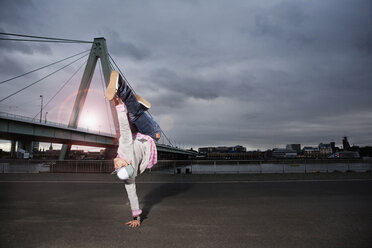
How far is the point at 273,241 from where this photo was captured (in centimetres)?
360

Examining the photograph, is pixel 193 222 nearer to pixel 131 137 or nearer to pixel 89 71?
pixel 131 137

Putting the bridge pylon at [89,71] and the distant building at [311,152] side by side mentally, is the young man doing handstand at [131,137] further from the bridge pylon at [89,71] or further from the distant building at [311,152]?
the distant building at [311,152]

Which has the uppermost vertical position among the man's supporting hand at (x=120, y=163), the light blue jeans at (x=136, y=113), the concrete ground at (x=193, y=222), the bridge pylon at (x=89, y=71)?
the bridge pylon at (x=89, y=71)

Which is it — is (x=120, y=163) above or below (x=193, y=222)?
above

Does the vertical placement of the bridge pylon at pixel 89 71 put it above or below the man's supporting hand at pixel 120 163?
above

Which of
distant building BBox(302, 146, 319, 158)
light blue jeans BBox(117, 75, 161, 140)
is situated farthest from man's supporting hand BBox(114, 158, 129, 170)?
distant building BBox(302, 146, 319, 158)

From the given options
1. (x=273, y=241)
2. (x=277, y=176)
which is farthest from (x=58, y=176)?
(x=273, y=241)

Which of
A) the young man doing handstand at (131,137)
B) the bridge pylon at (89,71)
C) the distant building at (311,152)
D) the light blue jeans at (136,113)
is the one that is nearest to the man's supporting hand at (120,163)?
the young man doing handstand at (131,137)

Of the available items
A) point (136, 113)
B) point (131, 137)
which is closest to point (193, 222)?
point (131, 137)

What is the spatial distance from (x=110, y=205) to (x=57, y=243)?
2.85m

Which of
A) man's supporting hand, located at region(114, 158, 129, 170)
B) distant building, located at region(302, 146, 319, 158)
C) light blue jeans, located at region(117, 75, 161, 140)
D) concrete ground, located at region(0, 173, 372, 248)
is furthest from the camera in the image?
distant building, located at region(302, 146, 319, 158)

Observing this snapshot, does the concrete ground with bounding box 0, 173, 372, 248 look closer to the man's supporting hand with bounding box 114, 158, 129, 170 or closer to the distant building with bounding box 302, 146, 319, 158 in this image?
the man's supporting hand with bounding box 114, 158, 129, 170

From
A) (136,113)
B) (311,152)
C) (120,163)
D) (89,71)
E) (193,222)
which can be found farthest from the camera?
(311,152)

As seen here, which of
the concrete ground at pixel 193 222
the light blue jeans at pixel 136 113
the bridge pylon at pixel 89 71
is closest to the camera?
the concrete ground at pixel 193 222
